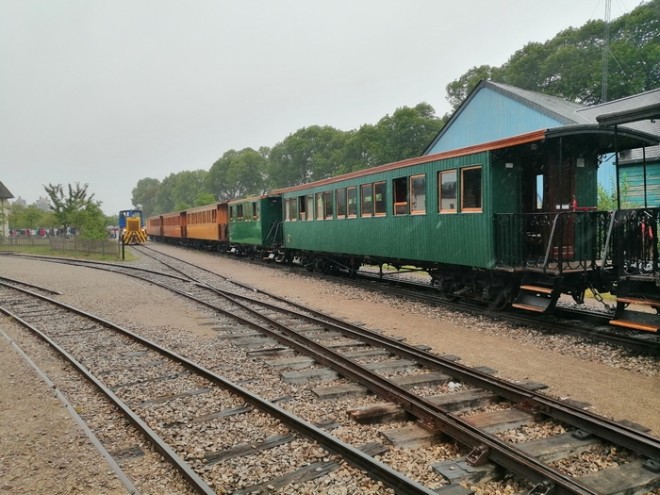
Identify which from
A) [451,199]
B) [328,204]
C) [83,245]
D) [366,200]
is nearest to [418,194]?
[451,199]

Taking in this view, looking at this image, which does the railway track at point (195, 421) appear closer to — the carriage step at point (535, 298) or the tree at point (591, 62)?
the carriage step at point (535, 298)

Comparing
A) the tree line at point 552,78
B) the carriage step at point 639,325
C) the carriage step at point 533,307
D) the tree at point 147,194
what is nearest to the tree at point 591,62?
the tree line at point 552,78

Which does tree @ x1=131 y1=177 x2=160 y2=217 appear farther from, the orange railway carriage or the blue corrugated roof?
the blue corrugated roof

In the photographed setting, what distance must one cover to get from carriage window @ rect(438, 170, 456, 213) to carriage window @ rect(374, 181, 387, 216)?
2.41 m

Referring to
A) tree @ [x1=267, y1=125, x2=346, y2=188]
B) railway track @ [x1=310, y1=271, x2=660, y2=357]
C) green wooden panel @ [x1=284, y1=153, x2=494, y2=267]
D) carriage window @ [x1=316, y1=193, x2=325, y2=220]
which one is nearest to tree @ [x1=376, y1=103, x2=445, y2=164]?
tree @ [x1=267, y1=125, x2=346, y2=188]

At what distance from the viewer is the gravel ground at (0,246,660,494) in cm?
422

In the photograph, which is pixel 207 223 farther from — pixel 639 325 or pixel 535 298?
pixel 639 325

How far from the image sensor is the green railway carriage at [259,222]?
73.6 ft

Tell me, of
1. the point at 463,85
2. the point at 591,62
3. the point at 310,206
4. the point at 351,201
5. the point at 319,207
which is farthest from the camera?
the point at 463,85

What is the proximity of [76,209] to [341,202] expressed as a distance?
2850 centimetres

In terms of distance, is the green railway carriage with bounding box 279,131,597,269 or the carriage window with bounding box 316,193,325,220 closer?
the green railway carriage with bounding box 279,131,597,269

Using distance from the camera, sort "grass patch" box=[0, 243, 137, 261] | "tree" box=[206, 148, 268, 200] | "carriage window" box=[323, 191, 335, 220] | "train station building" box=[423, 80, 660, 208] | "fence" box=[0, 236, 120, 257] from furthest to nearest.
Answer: "tree" box=[206, 148, 268, 200] → "fence" box=[0, 236, 120, 257] → "grass patch" box=[0, 243, 137, 261] → "train station building" box=[423, 80, 660, 208] → "carriage window" box=[323, 191, 335, 220]

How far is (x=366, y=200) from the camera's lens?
14.0 meters

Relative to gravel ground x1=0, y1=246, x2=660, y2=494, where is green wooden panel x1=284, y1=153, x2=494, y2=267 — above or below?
above
